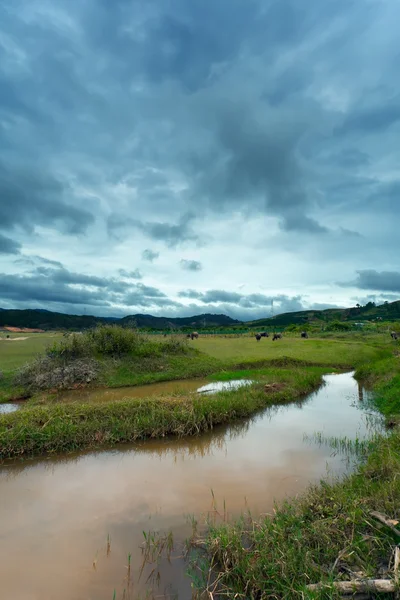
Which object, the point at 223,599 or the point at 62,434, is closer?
the point at 223,599

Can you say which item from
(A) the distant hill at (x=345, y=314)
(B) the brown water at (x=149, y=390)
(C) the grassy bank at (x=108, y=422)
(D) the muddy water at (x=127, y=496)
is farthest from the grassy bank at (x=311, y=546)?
(A) the distant hill at (x=345, y=314)

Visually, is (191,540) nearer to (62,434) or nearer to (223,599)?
(223,599)

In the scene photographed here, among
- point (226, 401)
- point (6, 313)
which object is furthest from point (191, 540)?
point (6, 313)

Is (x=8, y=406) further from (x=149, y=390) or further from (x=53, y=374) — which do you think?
(x=149, y=390)

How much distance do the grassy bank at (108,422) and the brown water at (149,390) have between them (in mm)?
3280

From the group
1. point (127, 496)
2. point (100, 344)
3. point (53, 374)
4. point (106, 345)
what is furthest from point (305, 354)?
point (127, 496)

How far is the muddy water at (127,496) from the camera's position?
4.80m

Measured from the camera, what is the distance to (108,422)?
35.0ft

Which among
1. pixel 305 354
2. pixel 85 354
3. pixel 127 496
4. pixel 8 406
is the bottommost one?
pixel 8 406

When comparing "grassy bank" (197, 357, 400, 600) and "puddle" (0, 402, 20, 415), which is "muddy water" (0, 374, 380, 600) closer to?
"grassy bank" (197, 357, 400, 600)

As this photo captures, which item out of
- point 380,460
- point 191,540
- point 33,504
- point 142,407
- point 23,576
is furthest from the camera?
point 142,407

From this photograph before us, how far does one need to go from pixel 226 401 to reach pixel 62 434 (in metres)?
5.94

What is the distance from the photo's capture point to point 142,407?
11.6 m

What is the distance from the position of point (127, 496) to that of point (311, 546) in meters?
4.00
